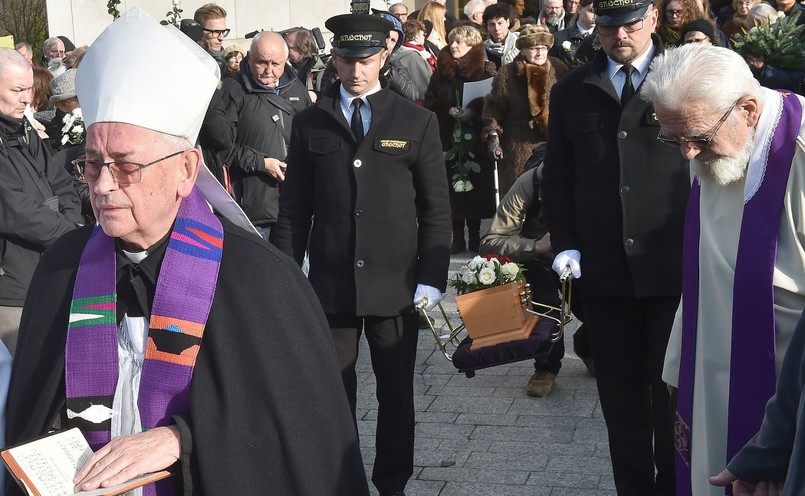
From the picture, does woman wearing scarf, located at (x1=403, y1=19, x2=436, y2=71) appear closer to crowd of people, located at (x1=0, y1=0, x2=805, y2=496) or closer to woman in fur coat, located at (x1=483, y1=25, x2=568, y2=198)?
woman in fur coat, located at (x1=483, y1=25, x2=568, y2=198)

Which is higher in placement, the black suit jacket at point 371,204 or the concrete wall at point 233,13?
the black suit jacket at point 371,204

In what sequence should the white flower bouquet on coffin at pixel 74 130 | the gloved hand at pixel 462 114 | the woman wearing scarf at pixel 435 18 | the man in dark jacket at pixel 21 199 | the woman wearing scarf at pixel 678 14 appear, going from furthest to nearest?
the woman wearing scarf at pixel 435 18, the gloved hand at pixel 462 114, the woman wearing scarf at pixel 678 14, the white flower bouquet on coffin at pixel 74 130, the man in dark jacket at pixel 21 199

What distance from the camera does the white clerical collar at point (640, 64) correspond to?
464 centimetres

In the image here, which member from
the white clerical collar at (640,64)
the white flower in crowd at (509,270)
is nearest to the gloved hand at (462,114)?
the white flower in crowd at (509,270)

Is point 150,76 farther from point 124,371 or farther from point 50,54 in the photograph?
point 50,54

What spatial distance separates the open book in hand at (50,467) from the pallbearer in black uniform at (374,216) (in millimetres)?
2385

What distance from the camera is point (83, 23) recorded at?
746 inches

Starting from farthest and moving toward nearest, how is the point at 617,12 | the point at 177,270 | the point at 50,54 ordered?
the point at 50,54, the point at 617,12, the point at 177,270

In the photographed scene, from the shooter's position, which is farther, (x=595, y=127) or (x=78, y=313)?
(x=595, y=127)

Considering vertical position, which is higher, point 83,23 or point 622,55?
point 622,55

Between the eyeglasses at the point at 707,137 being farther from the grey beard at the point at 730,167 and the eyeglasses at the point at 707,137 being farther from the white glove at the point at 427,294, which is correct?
the white glove at the point at 427,294

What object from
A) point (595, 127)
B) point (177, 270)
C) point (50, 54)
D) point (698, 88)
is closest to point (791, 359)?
point (698, 88)

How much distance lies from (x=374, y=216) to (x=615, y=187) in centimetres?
112

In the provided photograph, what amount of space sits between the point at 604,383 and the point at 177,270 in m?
2.39
